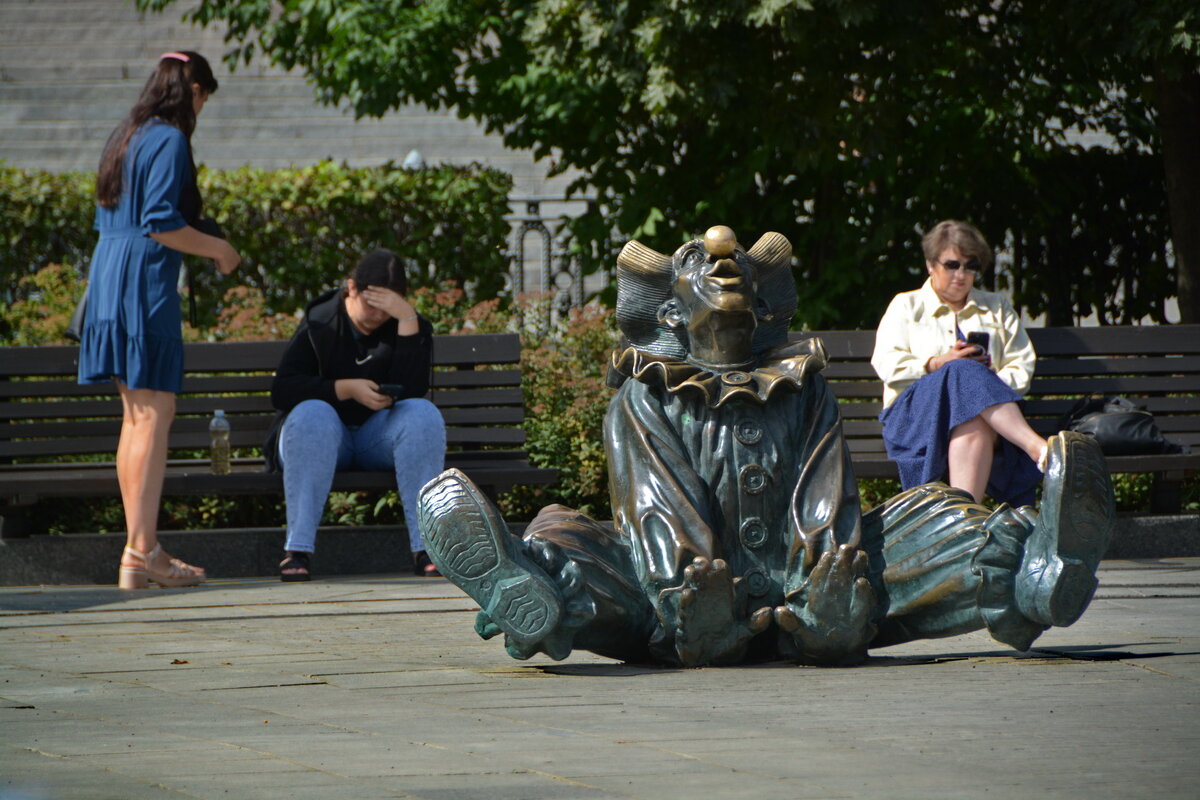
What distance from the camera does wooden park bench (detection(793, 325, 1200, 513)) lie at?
26.9ft

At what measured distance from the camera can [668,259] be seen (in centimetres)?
510

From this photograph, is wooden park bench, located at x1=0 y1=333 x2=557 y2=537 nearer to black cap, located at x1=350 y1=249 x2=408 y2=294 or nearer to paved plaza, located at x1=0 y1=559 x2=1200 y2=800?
black cap, located at x1=350 y1=249 x2=408 y2=294

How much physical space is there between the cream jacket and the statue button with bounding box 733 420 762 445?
253 centimetres

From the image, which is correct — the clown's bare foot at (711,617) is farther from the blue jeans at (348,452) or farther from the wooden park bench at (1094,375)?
the wooden park bench at (1094,375)

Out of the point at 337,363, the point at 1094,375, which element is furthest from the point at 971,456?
the point at 337,363

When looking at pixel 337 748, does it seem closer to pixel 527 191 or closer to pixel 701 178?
pixel 701 178

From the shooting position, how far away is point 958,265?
24.1 ft

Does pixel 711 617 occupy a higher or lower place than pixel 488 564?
lower

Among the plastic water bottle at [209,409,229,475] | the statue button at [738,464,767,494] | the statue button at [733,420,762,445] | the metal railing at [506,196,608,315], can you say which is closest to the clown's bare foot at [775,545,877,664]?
the statue button at [738,464,767,494]

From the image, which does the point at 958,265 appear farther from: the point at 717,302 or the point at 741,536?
the point at 741,536

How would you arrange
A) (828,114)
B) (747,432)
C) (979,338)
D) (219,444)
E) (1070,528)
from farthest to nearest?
(828,114), (219,444), (979,338), (747,432), (1070,528)

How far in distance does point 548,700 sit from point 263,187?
29.8 ft

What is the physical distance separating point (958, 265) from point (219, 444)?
3.49m

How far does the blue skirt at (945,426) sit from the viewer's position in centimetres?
688
